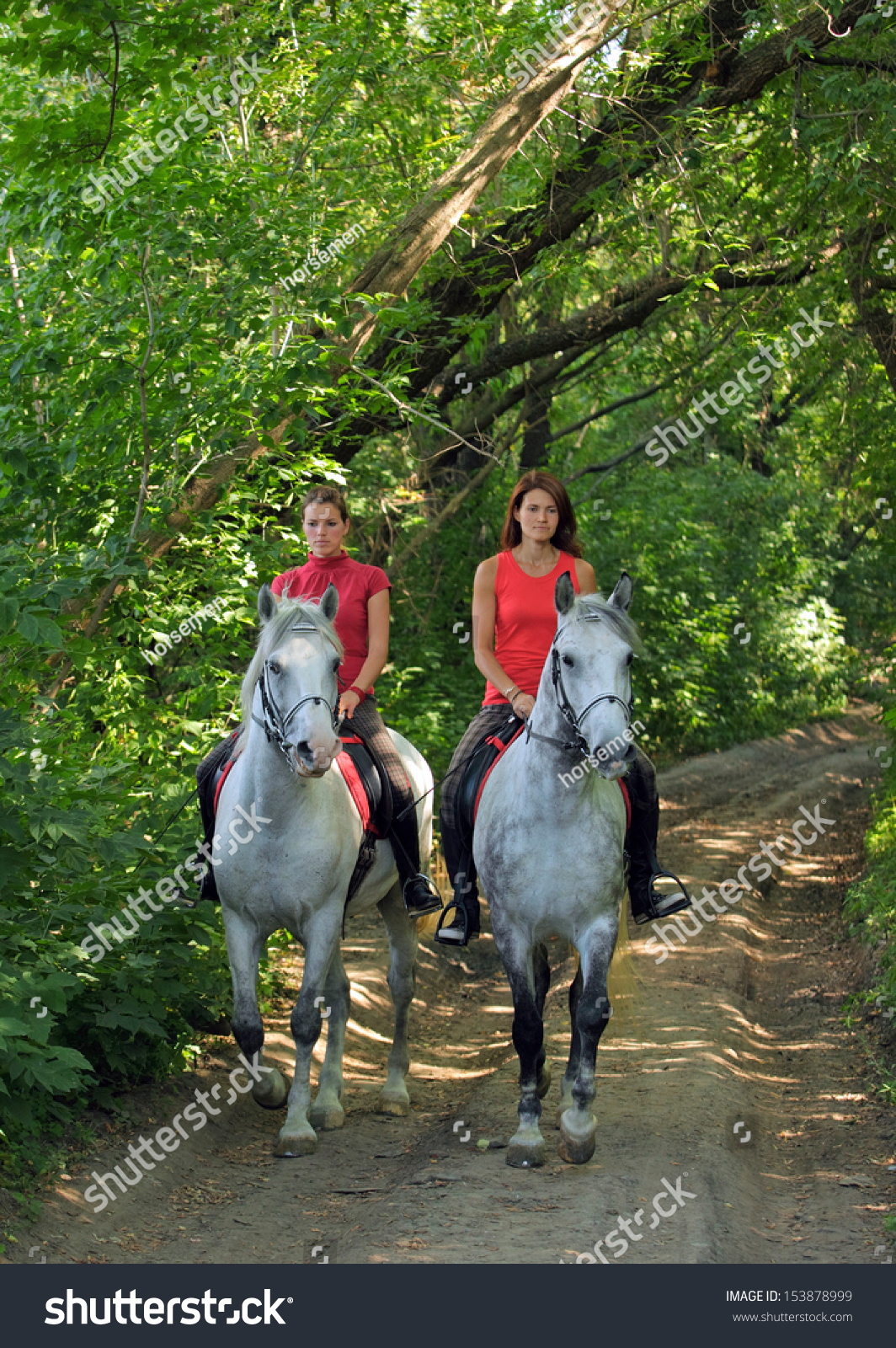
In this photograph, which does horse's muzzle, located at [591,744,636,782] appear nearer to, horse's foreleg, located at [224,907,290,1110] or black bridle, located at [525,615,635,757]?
black bridle, located at [525,615,635,757]

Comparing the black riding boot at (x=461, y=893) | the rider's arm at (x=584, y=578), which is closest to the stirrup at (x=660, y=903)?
the black riding boot at (x=461, y=893)

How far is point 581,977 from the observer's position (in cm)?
574

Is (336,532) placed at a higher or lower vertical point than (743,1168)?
higher

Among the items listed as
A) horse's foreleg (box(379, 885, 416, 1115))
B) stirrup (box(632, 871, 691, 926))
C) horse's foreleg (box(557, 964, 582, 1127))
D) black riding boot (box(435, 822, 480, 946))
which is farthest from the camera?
horse's foreleg (box(379, 885, 416, 1115))

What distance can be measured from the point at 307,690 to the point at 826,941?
7.21 m

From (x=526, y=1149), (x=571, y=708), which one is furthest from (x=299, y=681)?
(x=526, y=1149)

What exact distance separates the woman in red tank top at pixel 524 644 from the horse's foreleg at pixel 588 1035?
1.80 ft

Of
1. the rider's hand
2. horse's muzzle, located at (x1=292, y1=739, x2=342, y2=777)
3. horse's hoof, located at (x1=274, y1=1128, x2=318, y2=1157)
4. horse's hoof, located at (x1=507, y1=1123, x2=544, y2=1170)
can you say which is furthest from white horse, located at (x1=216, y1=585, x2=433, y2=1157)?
horse's hoof, located at (x1=507, y1=1123, x2=544, y2=1170)

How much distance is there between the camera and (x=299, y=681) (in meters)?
5.09

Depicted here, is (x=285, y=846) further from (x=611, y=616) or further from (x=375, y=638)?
(x=611, y=616)

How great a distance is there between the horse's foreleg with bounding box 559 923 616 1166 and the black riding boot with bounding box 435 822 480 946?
→ 800 mm

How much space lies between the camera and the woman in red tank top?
5.76 m

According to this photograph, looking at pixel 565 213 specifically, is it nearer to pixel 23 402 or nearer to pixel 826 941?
pixel 23 402

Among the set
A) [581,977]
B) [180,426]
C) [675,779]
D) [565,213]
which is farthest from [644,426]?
[581,977]
